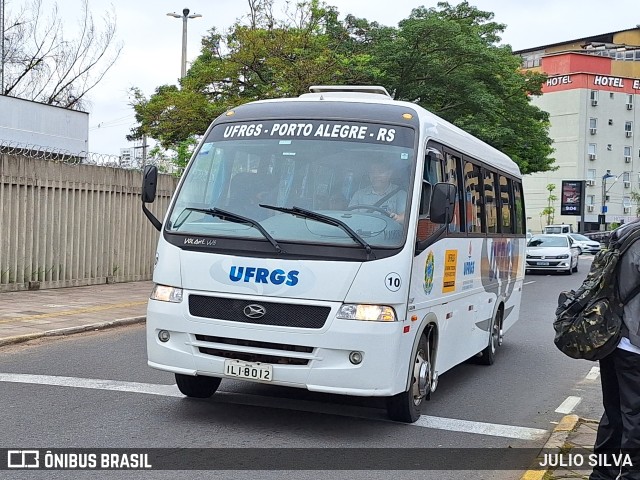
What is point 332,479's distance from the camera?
556 centimetres

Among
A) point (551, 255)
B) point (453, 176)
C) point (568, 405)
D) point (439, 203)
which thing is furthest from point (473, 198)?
point (551, 255)

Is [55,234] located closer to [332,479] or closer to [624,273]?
[332,479]

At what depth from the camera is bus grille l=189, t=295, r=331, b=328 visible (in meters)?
6.47

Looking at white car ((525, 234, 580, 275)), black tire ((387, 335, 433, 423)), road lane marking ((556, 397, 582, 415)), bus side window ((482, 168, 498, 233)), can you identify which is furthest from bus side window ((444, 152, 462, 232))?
white car ((525, 234, 580, 275))

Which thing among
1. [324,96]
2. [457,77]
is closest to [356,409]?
[324,96]

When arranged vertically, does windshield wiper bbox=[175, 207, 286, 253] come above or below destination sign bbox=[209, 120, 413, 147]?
below

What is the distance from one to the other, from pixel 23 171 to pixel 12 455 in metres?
10.7

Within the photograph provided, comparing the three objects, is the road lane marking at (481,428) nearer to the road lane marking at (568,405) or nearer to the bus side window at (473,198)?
the road lane marking at (568,405)

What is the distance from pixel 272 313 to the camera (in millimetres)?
6527

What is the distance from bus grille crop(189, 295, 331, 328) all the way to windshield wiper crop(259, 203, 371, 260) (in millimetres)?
562

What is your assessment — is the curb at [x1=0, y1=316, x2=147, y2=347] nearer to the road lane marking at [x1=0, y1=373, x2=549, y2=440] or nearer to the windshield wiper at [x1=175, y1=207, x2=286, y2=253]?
the road lane marking at [x1=0, y1=373, x2=549, y2=440]

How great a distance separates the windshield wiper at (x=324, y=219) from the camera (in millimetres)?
6543

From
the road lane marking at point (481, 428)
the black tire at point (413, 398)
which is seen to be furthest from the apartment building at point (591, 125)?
the black tire at point (413, 398)

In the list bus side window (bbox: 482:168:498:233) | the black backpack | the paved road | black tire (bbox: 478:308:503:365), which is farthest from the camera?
black tire (bbox: 478:308:503:365)
